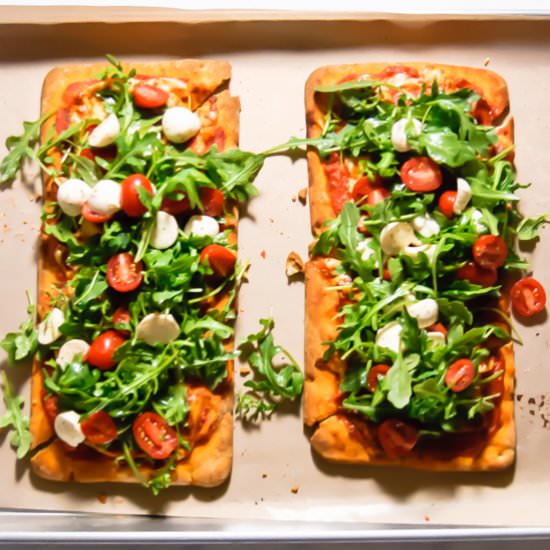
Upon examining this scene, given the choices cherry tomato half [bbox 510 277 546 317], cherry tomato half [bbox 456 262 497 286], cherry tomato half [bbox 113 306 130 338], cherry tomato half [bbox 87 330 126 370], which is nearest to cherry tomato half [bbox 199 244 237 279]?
cherry tomato half [bbox 113 306 130 338]

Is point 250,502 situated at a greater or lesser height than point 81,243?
lesser

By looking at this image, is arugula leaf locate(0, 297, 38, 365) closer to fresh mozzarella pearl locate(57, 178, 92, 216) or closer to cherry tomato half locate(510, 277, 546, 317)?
fresh mozzarella pearl locate(57, 178, 92, 216)

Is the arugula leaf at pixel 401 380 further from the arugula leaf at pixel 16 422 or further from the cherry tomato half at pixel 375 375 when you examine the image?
the arugula leaf at pixel 16 422

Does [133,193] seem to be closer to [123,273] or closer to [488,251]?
[123,273]

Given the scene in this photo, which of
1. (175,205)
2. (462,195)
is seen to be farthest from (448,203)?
(175,205)
